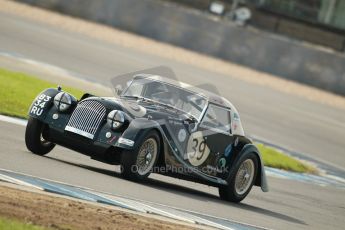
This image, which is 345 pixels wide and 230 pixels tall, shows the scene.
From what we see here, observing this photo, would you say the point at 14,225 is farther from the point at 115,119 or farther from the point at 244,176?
the point at 244,176

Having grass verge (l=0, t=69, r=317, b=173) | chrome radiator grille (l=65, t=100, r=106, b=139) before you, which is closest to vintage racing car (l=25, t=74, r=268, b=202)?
chrome radiator grille (l=65, t=100, r=106, b=139)

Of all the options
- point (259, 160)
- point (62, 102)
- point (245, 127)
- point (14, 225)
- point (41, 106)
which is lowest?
point (245, 127)

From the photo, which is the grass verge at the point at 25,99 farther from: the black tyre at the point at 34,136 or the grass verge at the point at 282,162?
the black tyre at the point at 34,136

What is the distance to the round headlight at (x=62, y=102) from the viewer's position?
472 inches

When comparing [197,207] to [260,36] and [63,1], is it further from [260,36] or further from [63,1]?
[63,1]

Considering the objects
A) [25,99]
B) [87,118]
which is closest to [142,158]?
[87,118]

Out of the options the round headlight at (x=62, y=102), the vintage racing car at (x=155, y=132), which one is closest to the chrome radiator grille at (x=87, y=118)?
the vintage racing car at (x=155, y=132)

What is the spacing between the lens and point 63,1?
3538cm

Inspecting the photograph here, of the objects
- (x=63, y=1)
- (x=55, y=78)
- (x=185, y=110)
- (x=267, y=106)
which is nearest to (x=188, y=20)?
(x=63, y=1)

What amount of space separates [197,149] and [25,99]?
5.52 metres

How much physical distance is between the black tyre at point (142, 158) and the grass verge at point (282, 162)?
249 inches

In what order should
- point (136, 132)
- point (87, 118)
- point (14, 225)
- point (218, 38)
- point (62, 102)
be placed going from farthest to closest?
1. point (218, 38)
2. point (62, 102)
3. point (87, 118)
4. point (136, 132)
5. point (14, 225)

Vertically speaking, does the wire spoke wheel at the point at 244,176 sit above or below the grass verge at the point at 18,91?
above

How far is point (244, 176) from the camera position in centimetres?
1327
